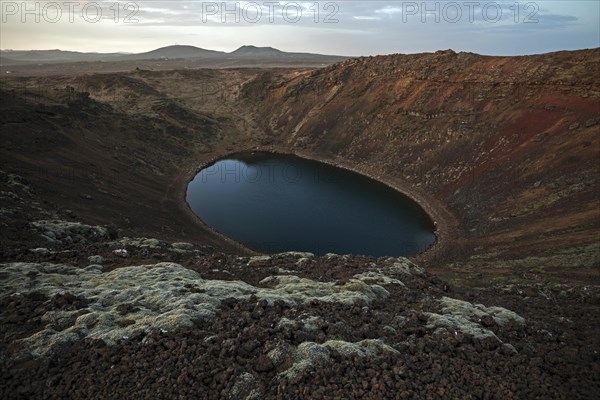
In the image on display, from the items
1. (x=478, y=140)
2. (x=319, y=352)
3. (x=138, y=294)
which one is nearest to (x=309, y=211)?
(x=478, y=140)

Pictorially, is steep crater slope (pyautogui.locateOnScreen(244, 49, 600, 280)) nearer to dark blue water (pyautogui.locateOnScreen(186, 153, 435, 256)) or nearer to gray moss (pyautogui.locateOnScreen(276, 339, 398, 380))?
dark blue water (pyautogui.locateOnScreen(186, 153, 435, 256))

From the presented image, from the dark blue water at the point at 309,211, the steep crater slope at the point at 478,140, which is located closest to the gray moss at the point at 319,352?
the steep crater slope at the point at 478,140

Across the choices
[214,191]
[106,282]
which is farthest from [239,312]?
[214,191]

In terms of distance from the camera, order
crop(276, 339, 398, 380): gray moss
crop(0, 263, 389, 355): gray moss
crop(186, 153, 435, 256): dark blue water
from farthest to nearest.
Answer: crop(186, 153, 435, 256): dark blue water
crop(0, 263, 389, 355): gray moss
crop(276, 339, 398, 380): gray moss

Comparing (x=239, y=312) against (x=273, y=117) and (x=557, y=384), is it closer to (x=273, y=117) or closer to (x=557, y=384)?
(x=557, y=384)

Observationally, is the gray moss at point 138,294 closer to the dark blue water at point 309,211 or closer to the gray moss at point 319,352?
the gray moss at point 319,352

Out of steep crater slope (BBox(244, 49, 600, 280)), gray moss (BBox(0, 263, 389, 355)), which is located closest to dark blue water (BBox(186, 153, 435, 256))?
steep crater slope (BBox(244, 49, 600, 280))
